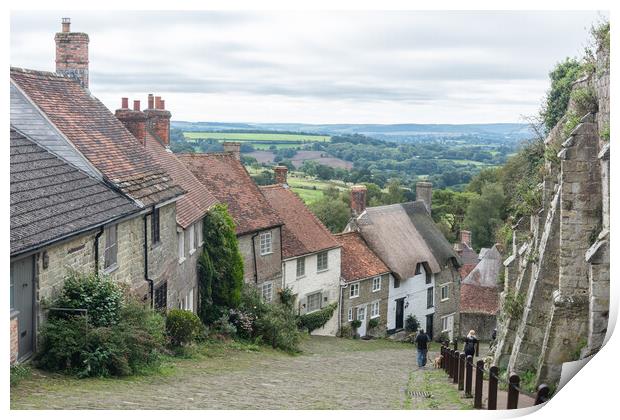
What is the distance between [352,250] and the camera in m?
38.8

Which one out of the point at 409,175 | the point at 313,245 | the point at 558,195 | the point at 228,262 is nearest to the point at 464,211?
the point at 409,175

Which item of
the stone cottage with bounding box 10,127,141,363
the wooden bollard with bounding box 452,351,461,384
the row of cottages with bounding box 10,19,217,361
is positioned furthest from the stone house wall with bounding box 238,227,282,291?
the wooden bollard with bounding box 452,351,461,384

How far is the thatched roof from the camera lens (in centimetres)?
3962

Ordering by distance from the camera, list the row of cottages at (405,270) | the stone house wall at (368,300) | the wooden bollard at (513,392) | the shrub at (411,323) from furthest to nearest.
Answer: the shrub at (411,323) → the row of cottages at (405,270) → the stone house wall at (368,300) → the wooden bollard at (513,392)

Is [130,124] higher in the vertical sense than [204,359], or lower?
higher

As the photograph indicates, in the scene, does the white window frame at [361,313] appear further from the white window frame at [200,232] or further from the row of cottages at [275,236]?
the white window frame at [200,232]

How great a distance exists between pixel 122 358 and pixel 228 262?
12374 millimetres

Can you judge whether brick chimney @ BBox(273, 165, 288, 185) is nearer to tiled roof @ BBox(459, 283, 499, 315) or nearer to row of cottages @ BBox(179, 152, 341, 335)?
row of cottages @ BBox(179, 152, 341, 335)

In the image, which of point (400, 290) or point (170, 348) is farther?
point (400, 290)

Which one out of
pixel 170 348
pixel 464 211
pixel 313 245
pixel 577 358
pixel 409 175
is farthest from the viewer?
pixel 464 211

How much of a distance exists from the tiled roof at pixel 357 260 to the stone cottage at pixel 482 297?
848cm

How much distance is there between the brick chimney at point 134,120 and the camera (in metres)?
23.9

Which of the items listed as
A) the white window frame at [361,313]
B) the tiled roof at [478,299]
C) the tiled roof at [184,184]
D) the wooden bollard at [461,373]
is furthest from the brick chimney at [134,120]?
the tiled roof at [478,299]

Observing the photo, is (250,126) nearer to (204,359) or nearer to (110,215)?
(204,359)
